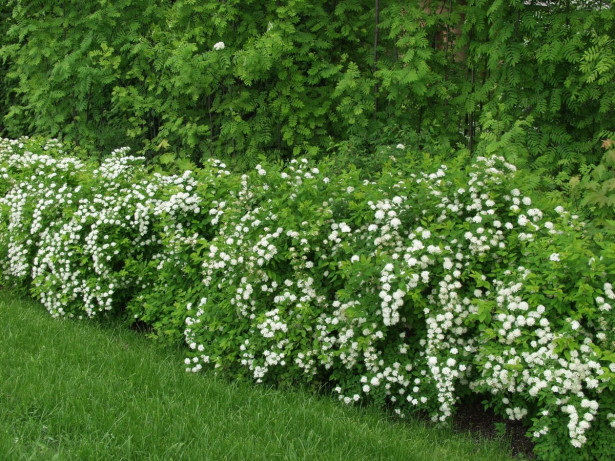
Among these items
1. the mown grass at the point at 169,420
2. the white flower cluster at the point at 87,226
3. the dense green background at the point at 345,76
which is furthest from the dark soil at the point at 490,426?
the white flower cluster at the point at 87,226

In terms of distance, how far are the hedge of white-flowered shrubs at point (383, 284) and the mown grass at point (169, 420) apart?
0.23m

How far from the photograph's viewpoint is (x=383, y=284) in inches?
140

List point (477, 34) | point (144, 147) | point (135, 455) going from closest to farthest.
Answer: point (135, 455) → point (477, 34) → point (144, 147)

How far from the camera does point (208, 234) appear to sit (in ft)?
16.0

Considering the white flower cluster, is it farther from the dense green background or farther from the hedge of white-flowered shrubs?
the dense green background

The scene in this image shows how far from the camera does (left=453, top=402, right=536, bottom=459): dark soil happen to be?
139 inches

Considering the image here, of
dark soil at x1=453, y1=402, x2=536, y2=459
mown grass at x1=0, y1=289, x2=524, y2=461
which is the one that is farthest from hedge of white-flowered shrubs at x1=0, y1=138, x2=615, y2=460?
mown grass at x1=0, y1=289, x2=524, y2=461

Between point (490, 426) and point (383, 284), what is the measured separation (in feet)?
3.79

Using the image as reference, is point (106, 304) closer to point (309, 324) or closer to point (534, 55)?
point (309, 324)

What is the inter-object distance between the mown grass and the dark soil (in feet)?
0.41

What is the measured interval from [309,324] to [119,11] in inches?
207

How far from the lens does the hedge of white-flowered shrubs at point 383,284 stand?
3.15 metres

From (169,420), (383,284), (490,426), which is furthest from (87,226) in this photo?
(490,426)

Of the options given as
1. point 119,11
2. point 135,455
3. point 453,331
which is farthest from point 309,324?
point 119,11
